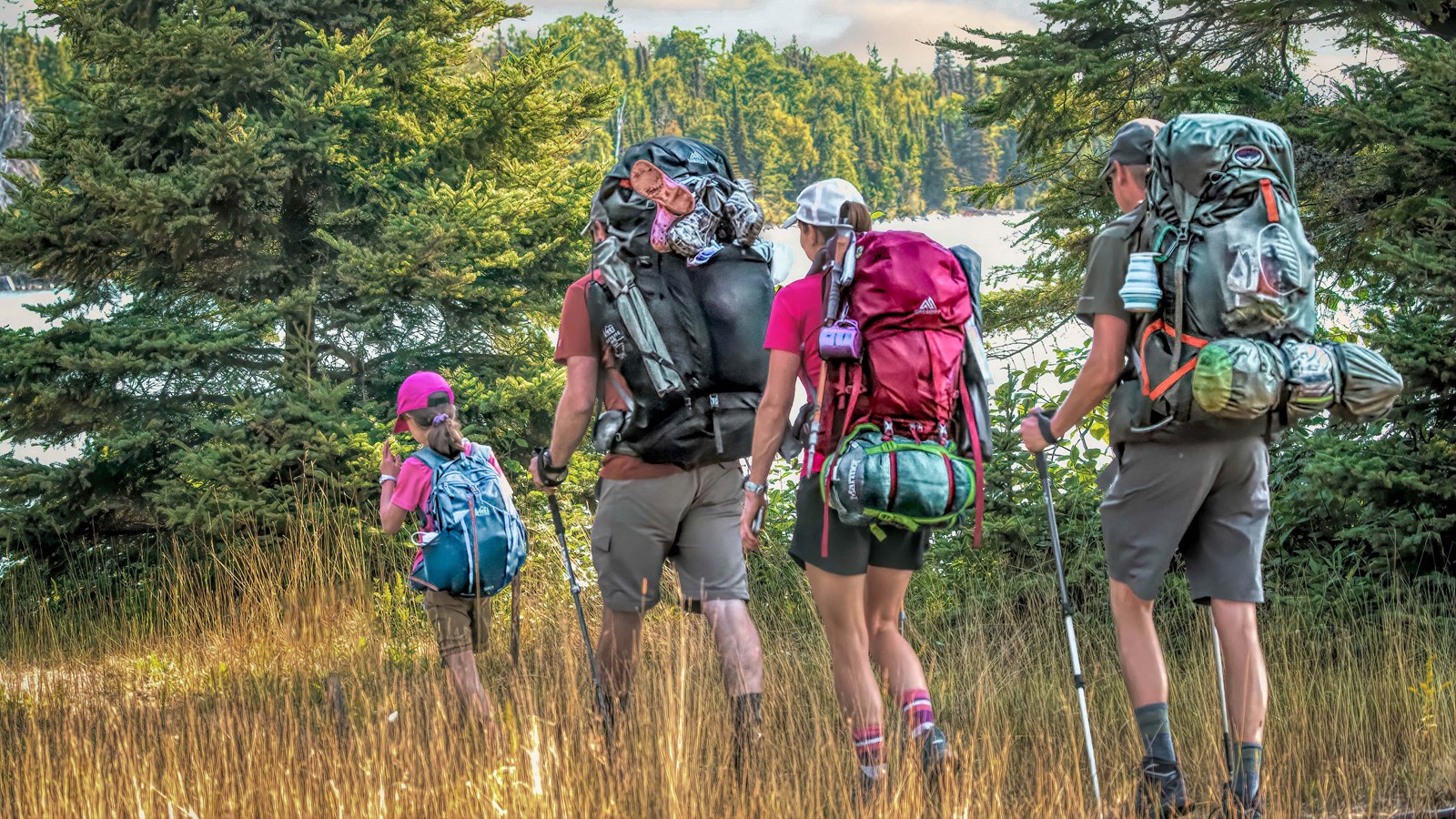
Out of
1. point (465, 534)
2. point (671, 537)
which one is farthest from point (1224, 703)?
point (465, 534)

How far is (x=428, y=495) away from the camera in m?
4.47

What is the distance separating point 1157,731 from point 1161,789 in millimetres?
153

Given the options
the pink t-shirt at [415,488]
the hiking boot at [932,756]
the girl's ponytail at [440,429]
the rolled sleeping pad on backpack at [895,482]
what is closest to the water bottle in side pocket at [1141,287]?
the rolled sleeping pad on backpack at [895,482]

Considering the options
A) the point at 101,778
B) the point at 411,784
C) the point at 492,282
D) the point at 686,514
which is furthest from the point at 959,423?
the point at 492,282

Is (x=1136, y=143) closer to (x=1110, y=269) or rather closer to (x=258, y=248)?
(x=1110, y=269)

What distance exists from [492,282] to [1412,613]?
232 inches

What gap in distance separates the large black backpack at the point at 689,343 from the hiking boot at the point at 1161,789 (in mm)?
1522

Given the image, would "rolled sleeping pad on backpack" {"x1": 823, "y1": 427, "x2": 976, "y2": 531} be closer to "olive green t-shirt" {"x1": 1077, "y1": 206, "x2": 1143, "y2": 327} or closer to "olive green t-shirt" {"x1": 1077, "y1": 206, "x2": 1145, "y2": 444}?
"olive green t-shirt" {"x1": 1077, "y1": 206, "x2": 1145, "y2": 444}

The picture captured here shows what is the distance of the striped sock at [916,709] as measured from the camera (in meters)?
3.62

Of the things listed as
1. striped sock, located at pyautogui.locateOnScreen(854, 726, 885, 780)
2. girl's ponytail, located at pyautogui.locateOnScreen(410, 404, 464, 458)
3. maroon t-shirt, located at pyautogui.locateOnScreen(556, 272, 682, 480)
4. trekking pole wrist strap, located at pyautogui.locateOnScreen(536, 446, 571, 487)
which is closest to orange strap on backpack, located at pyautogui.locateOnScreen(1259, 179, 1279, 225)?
striped sock, located at pyautogui.locateOnScreen(854, 726, 885, 780)

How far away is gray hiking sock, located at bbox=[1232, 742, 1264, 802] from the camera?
133 inches

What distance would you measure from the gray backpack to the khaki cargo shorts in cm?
243

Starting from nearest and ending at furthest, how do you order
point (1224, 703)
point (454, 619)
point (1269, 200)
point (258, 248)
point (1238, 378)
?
point (1238, 378), point (1269, 200), point (1224, 703), point (454, 619), point (258, 248)

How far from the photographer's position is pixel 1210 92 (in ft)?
24.9
